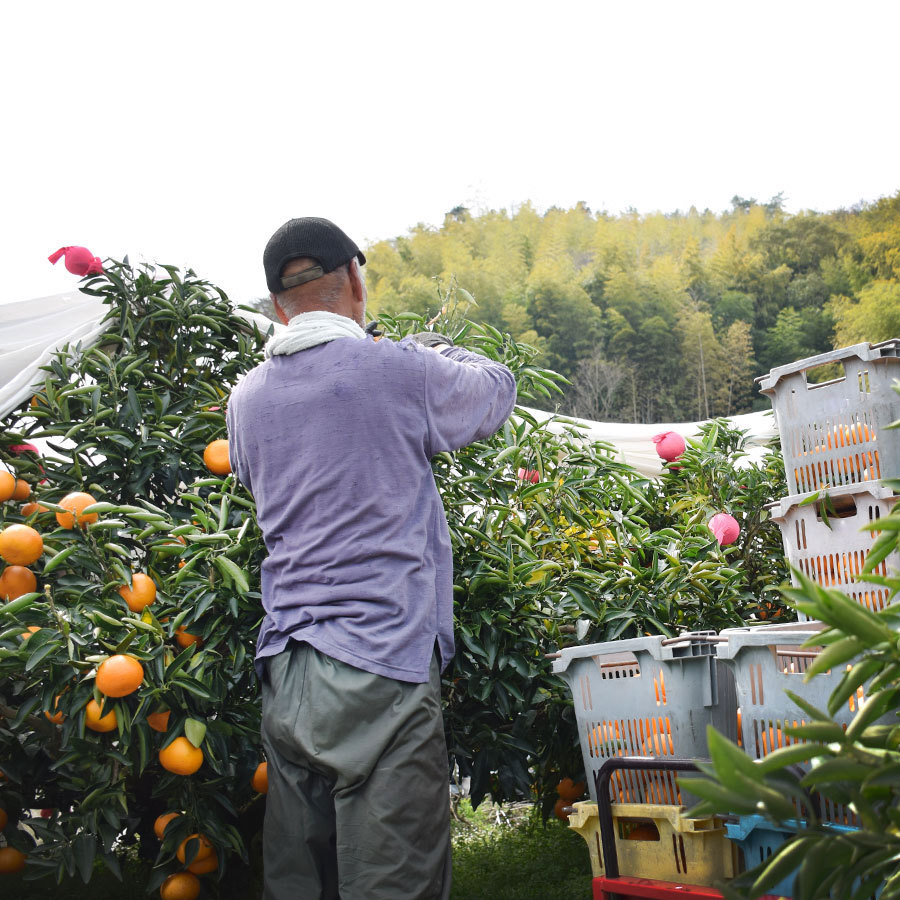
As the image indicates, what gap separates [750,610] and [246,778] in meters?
1.61

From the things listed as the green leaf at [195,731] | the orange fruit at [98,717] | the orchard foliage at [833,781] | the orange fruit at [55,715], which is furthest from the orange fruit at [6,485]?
the orchard foliage at [833,781]

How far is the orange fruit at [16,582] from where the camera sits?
2283 millimetres

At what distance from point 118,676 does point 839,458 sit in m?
1.57

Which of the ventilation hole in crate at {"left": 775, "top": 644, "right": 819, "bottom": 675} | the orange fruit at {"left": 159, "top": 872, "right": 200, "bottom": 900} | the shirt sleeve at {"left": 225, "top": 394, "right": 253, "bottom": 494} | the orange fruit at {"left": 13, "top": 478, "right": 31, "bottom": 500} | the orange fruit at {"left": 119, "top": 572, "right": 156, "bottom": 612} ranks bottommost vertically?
the orange fruit at {"left": 159, "top": 872, "right": 200, "bottom": 900}

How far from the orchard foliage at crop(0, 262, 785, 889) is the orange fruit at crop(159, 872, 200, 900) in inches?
1.4

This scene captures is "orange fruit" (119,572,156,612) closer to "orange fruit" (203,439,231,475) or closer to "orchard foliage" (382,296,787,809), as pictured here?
"orange fruit" (203,439,231,475)

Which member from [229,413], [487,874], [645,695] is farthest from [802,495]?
[487,874]

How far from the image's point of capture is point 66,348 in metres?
2.77

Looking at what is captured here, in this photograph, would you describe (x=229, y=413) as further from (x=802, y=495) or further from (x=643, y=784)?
(x=802, y=495)

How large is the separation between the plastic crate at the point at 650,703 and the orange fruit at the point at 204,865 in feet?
2.98

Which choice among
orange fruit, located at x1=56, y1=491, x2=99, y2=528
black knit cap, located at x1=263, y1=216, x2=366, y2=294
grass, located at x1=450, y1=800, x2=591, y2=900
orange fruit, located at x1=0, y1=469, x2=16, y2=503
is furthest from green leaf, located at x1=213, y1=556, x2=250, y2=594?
grass, located at x1=450, y1=800, x2=591, y2=900

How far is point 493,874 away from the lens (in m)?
3.41

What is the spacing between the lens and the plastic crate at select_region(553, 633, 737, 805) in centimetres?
189

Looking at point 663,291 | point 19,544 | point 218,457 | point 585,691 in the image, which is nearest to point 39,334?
point 218,457
